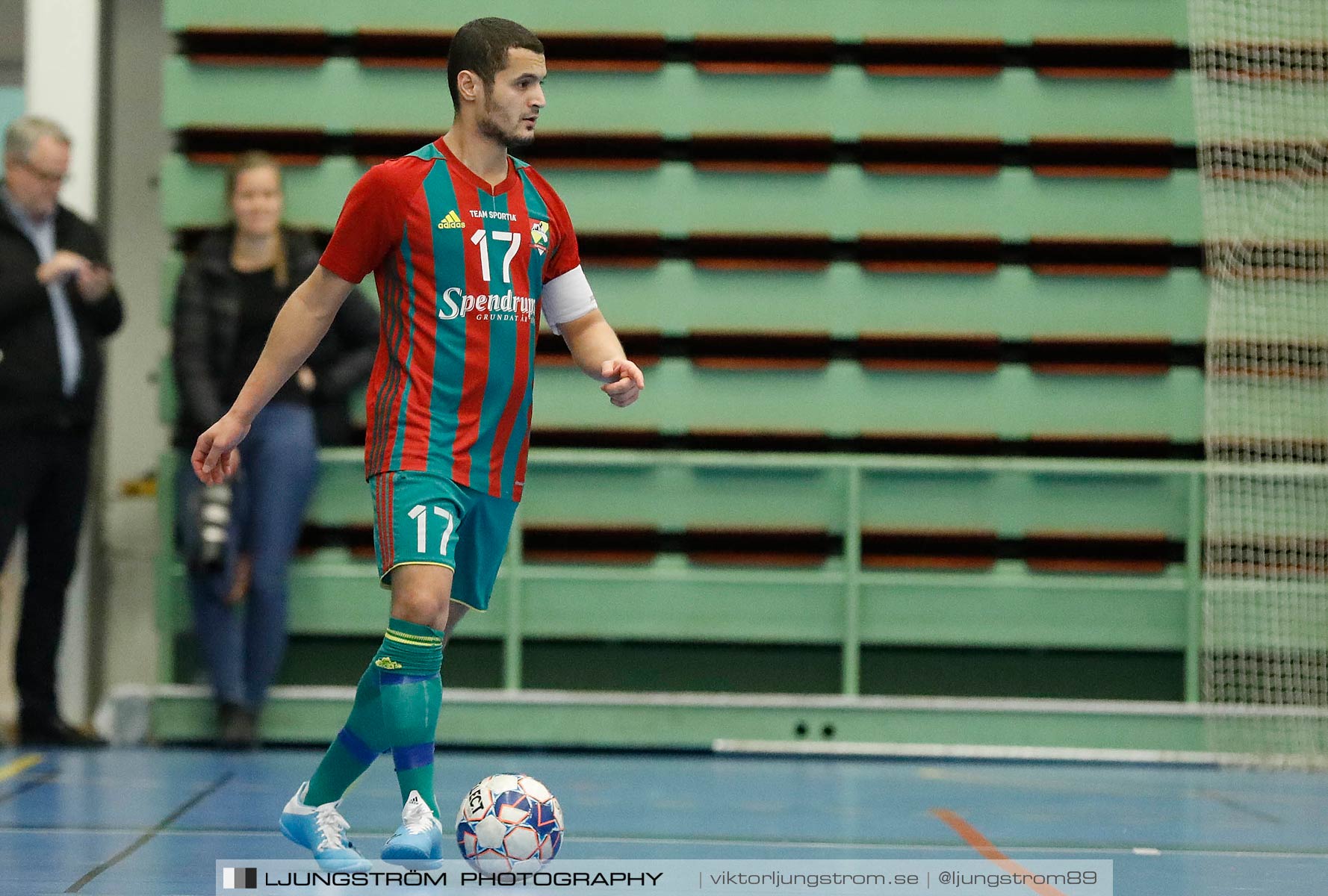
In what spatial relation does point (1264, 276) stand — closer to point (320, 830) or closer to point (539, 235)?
point (539, 235)

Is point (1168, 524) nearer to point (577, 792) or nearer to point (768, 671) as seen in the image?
point (768, 671)

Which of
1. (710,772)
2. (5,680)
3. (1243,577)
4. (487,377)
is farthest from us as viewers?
(5,680)

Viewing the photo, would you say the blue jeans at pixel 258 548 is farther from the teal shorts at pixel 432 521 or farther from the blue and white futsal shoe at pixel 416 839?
the blue and white futsal shoe at pixel 416 839

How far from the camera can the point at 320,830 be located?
354 centimetres

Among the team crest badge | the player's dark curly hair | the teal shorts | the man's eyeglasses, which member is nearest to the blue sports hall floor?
the teal shorts

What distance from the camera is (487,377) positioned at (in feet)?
11.6

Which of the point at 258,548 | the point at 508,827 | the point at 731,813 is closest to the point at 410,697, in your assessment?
the point at 508,827

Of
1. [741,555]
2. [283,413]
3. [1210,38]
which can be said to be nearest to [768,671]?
[741,555]

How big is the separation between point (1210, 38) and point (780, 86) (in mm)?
1801

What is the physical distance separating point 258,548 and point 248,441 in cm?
43

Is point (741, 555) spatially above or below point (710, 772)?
above

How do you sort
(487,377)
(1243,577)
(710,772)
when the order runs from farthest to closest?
(1243,577) → (710,772) → (487,377)

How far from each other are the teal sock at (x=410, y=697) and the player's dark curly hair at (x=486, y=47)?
117cm

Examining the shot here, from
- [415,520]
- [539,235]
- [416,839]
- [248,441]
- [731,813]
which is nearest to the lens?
[416,839]
